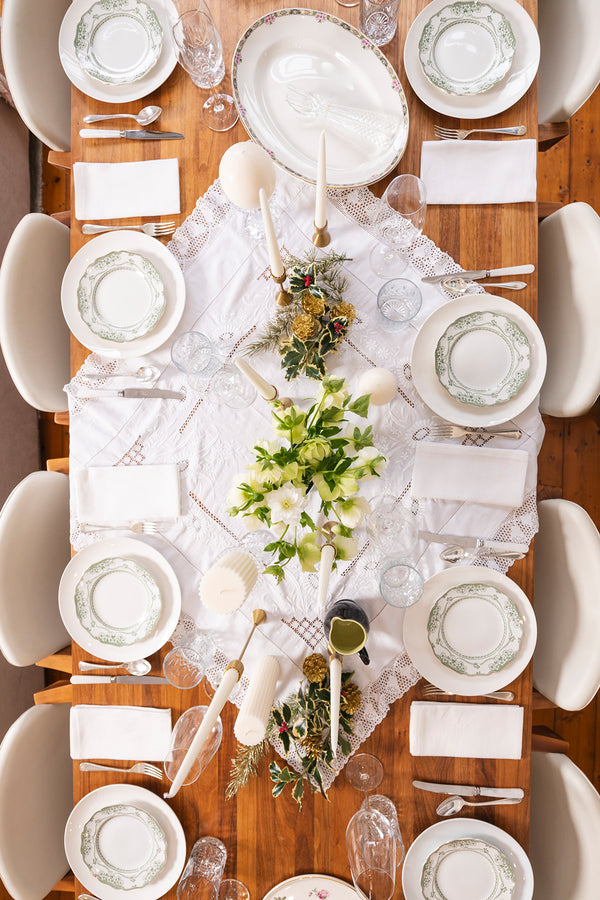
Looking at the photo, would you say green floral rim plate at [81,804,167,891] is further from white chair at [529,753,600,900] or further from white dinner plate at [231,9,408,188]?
white dinner plate at [231,9,408,188]

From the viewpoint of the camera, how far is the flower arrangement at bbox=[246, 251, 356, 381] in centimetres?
148

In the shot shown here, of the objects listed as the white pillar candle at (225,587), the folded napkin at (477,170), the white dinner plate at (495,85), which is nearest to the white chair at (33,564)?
the white pillar candle at (225,587)

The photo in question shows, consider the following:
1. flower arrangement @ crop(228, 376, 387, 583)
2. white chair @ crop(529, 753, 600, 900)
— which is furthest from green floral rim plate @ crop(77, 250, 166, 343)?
white chair @ crop(529, 753, 600, 900)

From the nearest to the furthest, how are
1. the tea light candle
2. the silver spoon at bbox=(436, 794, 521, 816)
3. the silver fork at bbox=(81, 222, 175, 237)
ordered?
1. the tea light candle
2. the silver spoon at bbox=(436, 794, 521, 816)
3. the silver fork at bbox=(81, 222, 175, 237)

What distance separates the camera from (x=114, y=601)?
5.24ft

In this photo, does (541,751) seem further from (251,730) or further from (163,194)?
(163,194)

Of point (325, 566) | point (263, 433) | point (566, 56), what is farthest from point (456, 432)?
point (566, 56)

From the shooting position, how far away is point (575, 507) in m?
1.59

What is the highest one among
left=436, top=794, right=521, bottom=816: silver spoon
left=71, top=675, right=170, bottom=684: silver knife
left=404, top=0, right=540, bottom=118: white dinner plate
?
left=404, top=0, right=540, bottom=118: white dinner plate

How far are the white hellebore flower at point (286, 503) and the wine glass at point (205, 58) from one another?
1.12 meters

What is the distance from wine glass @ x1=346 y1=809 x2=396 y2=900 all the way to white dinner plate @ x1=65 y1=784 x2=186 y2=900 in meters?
0.45

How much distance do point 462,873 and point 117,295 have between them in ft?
5.73

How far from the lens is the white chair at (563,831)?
59.0 inches

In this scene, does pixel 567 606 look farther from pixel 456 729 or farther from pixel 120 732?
pixel 120 732
